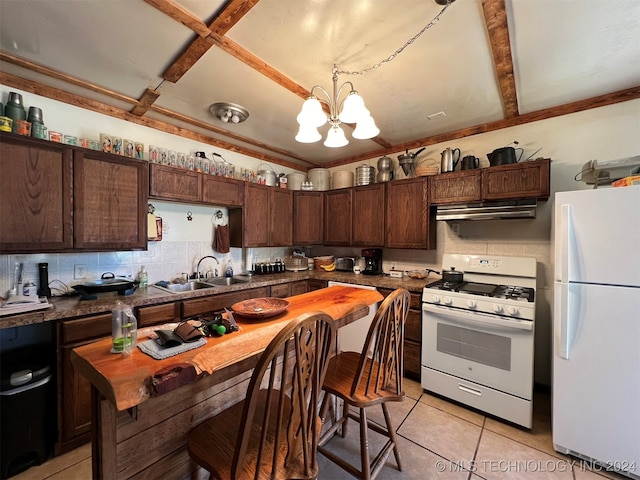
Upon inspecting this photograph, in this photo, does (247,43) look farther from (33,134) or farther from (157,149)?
(33,134)

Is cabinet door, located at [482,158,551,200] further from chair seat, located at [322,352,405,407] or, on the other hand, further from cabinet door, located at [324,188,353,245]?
chair seat, located at [322,352,405,407]

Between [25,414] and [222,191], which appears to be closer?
[25,414]

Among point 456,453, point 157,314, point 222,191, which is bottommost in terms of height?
point 456,453

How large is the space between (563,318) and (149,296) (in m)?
2.96

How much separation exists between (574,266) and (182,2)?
2725mm

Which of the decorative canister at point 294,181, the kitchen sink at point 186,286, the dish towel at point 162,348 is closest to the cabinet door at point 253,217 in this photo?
the decorative canister at point 294,181

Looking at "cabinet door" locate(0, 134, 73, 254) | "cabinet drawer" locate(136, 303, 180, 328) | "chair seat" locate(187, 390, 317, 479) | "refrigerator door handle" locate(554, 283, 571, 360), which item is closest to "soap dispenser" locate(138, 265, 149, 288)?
"cabinet drawer" locate(136, 303, 180, 328)

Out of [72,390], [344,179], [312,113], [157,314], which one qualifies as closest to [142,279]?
[157,314]

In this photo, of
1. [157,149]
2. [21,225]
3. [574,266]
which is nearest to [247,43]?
[157,149]

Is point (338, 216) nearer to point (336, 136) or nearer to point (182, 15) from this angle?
point (336, 136)

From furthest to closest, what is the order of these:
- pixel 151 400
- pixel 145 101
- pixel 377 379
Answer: pixel 145 101 < pixel 377 379 < pixel 151 400

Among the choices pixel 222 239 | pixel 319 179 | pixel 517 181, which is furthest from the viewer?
pixel 319 179

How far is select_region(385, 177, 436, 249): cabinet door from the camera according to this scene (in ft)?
9.69

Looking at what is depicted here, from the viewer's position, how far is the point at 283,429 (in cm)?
111
